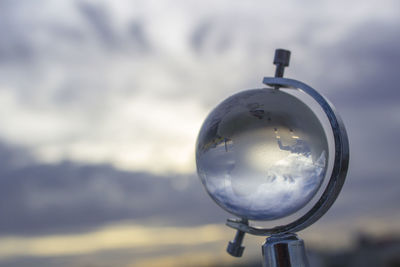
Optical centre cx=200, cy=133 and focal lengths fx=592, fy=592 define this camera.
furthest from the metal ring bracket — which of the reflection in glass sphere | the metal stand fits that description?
the reflection in glass sphere

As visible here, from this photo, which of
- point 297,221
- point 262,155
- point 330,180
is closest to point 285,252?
point 297,221

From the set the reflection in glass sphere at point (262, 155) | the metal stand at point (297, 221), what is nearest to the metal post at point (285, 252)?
the metal stand at point (297, 221)

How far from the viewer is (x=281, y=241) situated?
264cm

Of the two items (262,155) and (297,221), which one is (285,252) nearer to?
(297,221)

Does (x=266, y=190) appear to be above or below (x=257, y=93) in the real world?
below

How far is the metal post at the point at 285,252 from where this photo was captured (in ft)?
8.52

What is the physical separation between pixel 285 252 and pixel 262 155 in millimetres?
502

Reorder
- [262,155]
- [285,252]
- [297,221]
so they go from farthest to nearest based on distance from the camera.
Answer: [297,221]
[285,252]
[262,155]

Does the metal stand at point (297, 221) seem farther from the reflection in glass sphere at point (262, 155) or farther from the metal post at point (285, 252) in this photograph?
the reflection in glass sphere at point (262, 155)

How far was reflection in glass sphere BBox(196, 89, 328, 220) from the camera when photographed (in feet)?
7.90

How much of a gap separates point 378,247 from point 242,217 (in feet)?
163

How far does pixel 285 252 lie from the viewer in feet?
8.56

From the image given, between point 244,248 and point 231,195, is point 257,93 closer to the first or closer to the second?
point 231,195

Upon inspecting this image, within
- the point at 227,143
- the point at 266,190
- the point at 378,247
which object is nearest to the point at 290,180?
the point at 266,190
